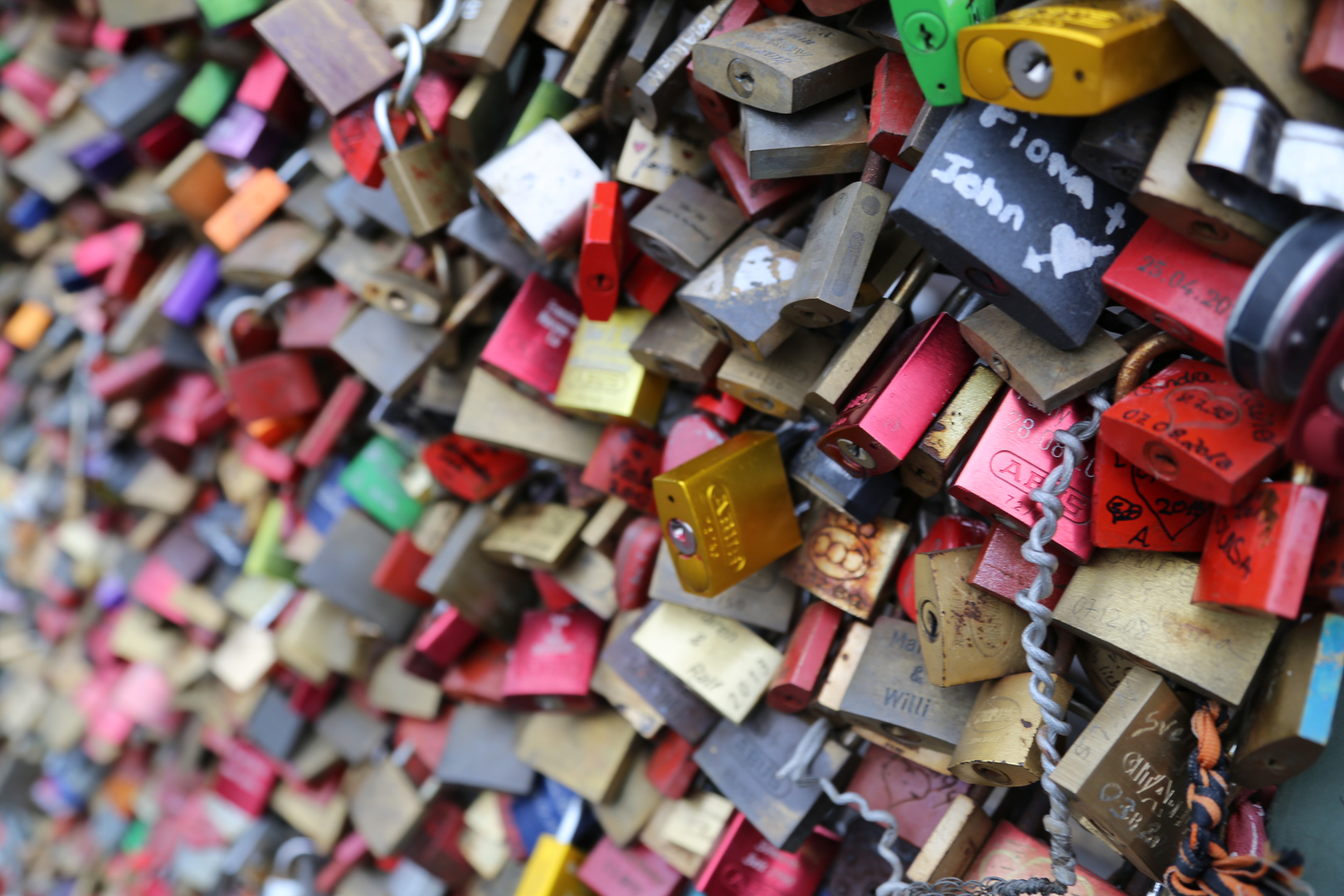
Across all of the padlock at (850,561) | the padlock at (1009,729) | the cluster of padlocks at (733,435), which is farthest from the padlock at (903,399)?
the padlock at (1009,729)

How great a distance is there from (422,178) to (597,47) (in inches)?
10.4

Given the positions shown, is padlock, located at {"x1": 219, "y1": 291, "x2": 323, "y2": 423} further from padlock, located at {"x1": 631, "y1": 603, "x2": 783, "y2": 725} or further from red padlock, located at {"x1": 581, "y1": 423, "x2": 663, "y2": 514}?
padlock, located at {"x1": 631, "y1": 603, "x2": 783, "y2": 725}

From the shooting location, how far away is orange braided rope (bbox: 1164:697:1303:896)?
577 mm

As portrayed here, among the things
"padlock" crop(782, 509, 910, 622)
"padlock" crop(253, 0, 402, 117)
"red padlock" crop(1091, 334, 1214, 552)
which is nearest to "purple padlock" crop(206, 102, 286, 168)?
"padlock" crop(253, 0, 402, 117)

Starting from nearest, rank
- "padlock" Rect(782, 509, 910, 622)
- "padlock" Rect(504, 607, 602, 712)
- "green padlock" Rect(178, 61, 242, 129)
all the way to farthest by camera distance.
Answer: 1. "padlock" Rect(782, 509, 910, 622)
2. "padlock" Rect(504, 607, 602, 712)
3. "green padlock" Rect(178, 61, 242, 129)

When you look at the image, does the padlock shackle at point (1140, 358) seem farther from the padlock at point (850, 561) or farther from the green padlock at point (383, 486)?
the green padlock at point (383, 486)

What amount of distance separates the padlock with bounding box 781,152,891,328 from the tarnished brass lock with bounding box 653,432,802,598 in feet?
0.52

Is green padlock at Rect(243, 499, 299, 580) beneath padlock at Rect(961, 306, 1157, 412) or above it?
beneath

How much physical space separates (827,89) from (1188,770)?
2.11 feet

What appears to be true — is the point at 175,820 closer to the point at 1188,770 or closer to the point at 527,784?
the point at 527,784

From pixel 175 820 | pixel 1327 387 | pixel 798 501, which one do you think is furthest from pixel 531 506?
pixel 175 820

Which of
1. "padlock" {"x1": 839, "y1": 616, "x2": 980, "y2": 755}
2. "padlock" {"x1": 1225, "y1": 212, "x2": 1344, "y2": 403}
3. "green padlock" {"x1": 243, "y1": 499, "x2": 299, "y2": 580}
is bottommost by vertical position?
"green padlock" {"x1": 243, "y1": 499, "x2": 299, "y2": 580}

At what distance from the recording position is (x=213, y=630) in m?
1.65

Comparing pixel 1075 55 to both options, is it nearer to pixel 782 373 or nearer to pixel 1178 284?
pixel 1178 284
